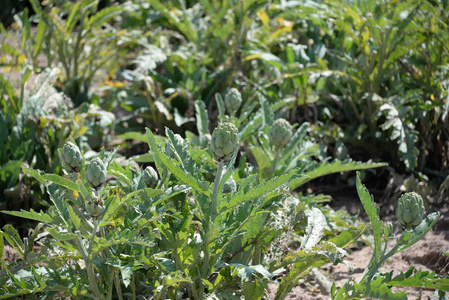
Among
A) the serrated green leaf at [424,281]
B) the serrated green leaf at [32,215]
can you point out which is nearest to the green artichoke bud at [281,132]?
the serrated green leaf at [424,281]

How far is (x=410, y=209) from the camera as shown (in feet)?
5.82

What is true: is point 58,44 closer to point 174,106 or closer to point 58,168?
point 174,106

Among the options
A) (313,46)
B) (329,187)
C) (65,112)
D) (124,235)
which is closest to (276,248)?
(124,235)

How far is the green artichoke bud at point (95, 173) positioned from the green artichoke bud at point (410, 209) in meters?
0.93

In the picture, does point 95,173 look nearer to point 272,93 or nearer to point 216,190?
point 216,190

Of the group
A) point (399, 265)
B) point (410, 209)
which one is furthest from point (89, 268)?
point (399, 265)

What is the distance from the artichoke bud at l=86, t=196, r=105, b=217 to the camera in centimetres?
166

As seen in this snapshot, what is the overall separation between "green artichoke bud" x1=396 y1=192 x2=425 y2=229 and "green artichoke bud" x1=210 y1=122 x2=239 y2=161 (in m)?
0.56

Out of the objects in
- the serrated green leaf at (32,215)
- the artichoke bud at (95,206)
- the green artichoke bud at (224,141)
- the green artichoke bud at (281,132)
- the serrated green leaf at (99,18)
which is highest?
the green artichoke bud at (224,141)

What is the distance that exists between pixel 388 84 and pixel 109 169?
2.17m

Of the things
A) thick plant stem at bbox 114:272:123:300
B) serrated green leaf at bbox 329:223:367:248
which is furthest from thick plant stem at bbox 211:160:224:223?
serrated green leaf at bbox 329:223:367:248

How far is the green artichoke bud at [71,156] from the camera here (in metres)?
1.75

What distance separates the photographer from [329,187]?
11.6ft

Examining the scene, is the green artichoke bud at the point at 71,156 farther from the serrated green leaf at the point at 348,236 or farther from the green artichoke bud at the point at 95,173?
the serrated green leaf at the point at 348,236
